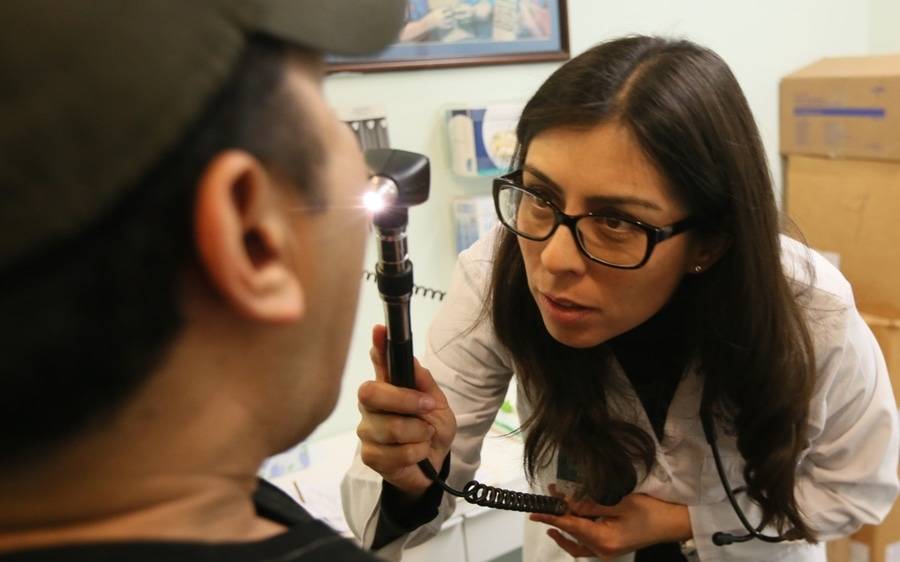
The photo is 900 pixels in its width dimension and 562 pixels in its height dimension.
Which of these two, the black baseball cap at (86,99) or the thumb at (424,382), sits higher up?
the black baseball cap at (86,99)

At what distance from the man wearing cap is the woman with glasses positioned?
39cm

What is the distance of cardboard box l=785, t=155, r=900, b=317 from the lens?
199cm

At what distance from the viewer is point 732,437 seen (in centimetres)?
108

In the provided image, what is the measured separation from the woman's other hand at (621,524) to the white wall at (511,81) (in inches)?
Answer: 24.6

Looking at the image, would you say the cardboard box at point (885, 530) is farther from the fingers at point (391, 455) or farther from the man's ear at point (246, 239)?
the man's ear at point (246, 239)

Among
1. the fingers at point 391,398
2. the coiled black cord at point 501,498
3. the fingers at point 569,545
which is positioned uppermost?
the fingers at point 391,398

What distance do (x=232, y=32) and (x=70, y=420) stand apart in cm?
21

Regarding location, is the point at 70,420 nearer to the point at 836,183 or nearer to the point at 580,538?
the point at 580,538

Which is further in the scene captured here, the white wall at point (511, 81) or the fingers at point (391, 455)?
the white wall at point (511, 81)

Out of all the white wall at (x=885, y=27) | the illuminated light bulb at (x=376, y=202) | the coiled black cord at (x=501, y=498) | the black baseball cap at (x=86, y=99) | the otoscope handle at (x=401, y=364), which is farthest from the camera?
the white wall at (x=885, y=27)

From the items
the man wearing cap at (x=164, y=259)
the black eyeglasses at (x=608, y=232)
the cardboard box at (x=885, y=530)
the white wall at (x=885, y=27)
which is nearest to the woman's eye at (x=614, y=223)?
the black eyeglasses at (x=608, y=232)

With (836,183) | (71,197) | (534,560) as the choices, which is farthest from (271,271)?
(836,183)

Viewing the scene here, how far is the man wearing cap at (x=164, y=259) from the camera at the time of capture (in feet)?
1.07

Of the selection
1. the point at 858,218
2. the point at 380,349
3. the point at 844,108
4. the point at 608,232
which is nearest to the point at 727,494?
the point at 608,232
